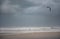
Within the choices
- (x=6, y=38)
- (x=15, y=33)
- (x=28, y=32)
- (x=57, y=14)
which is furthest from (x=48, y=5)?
(x=6, y=38)

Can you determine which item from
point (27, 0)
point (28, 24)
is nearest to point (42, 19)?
point (28, 24)

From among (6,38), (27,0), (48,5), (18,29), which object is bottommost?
(6,38)

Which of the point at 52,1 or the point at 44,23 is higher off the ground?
the point at 52,1

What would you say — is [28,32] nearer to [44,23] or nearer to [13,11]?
[44,23]

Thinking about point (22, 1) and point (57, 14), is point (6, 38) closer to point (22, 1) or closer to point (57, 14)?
point (22, 1)

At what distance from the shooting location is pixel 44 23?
1831 millimetres

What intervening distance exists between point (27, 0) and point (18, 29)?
54 cm

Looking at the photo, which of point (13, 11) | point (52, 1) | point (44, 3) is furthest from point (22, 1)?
point (52, 1)

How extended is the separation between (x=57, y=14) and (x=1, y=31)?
1.04 meters

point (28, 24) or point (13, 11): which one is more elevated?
point (13, 11)

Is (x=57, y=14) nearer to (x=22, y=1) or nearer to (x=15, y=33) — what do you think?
(x=22, y=1)

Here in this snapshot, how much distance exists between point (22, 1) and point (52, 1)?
542 mm

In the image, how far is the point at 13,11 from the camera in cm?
181

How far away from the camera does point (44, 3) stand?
183cm
